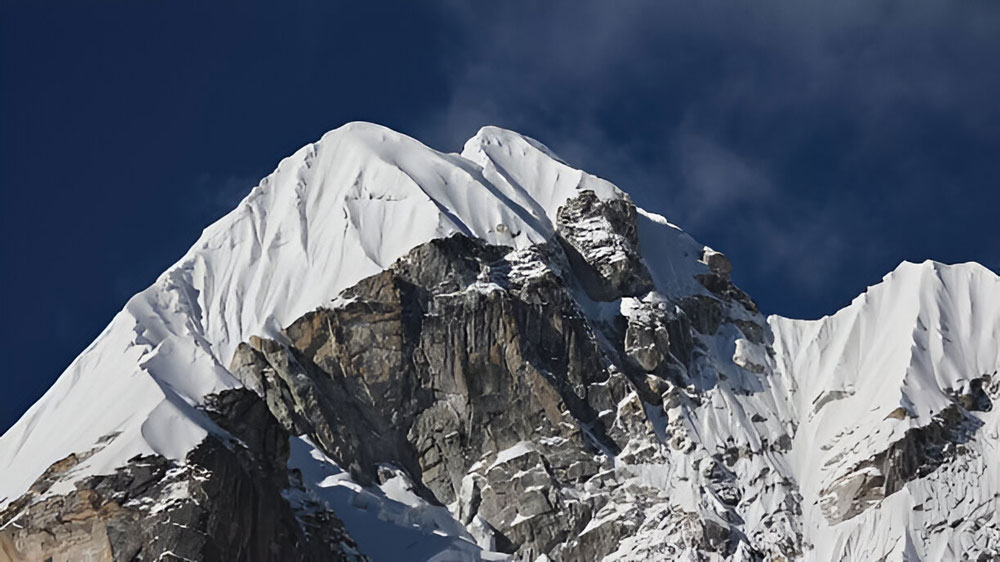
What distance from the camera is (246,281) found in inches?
7485

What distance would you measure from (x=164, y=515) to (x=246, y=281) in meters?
53.6

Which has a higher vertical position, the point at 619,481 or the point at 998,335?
the point at 998,335

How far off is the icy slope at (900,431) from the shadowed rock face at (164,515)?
4610cm

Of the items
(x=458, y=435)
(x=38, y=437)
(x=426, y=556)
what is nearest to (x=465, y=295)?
(x=458, y=435)

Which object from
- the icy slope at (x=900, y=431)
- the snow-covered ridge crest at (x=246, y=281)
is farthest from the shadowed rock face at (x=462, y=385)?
the icy slope at (x=900, y=431)

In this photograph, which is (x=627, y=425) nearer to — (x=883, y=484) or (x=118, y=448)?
(x=883, y=484)

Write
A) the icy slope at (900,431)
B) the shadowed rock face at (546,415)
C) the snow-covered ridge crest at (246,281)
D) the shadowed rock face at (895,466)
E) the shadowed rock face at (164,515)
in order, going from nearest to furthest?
the shadowed rock face at (164,515), the snow-covered ridge crest at (246,281), the shadowed rock face at (546,415), the icy slope at (900,431), the shadowed rock face at (895,466)

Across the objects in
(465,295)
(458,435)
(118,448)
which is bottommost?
(118,448)

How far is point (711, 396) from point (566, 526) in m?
23.9

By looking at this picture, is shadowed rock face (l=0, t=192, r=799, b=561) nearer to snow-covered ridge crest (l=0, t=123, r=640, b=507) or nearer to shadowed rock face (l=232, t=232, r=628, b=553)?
shadowed rock face (l=232, t=232, r=628, b=553)

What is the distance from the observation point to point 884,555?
170000 mm

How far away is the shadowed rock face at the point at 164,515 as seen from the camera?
13700 centimetres

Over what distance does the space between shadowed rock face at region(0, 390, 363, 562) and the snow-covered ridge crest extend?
5486 mm

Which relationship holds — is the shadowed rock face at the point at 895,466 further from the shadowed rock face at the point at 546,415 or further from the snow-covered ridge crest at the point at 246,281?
the snow-covered ridge crest at the point at 246,281
